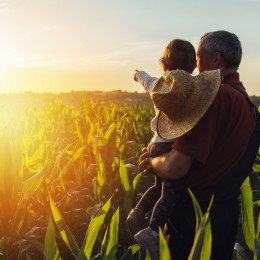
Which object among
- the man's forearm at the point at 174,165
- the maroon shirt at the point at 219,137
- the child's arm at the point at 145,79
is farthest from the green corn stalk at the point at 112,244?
the child's arm at the point at 145,79

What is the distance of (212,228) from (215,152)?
0.38 m

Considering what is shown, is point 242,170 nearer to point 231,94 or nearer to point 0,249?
point 231,94

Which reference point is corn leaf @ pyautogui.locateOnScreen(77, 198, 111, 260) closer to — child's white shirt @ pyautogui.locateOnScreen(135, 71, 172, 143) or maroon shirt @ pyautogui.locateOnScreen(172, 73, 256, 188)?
maroon shirt @ pyautogui.locateOnScreen(172, 73, 256, 188)

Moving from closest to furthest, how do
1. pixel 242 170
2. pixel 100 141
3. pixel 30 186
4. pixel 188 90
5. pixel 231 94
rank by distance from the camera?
pixel 188 90 < pixel 231 94 < pixel 242 170 < pixel 30 186 < pixel 100 141

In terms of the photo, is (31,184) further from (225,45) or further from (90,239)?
(225,45)

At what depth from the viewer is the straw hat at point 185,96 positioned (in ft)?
5.91

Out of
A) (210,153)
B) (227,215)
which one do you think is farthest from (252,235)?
(210,153)

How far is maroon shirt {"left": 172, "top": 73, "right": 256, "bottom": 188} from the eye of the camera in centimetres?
185

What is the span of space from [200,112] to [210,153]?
221 mm

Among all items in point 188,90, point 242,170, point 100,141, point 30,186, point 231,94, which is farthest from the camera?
point 100,141

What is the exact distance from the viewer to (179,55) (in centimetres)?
213

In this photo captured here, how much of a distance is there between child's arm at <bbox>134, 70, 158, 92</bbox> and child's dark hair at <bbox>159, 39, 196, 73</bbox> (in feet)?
0.38

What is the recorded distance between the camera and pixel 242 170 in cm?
211

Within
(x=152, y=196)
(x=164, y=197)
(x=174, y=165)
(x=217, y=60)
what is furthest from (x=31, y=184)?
(x=217, y=60)
